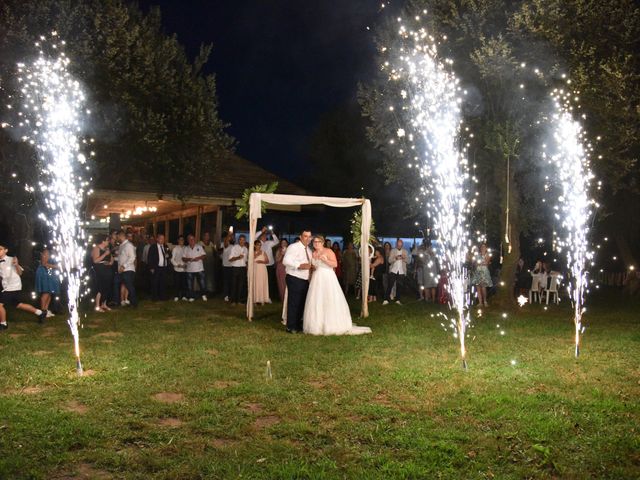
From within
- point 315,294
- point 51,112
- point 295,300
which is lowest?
point 295,300

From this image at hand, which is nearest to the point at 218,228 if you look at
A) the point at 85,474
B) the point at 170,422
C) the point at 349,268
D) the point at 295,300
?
the point at 349,268

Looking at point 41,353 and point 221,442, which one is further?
point 41,353

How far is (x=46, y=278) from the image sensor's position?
1325 cm

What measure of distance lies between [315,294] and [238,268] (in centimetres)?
553

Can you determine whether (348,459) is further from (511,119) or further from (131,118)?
(131,118)

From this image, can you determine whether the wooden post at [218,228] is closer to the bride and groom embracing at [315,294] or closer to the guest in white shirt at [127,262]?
the guest in white shirt at [127,262]

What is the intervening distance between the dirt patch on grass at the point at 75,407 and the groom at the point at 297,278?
558cm

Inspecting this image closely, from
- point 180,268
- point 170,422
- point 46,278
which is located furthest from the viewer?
point 180,268

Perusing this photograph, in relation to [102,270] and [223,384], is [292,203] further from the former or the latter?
[223,384]

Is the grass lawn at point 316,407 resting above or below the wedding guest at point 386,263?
below

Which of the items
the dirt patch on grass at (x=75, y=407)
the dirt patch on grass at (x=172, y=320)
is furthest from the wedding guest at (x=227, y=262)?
the dirt patch on grass at (x=75, y=407)

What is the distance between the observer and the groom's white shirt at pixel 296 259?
12.0 m

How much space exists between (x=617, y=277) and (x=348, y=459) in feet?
98.1

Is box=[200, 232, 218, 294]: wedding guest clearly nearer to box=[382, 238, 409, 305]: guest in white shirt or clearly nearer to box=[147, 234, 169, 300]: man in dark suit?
box=[147, 234, 169, 300]: man in dark suit
